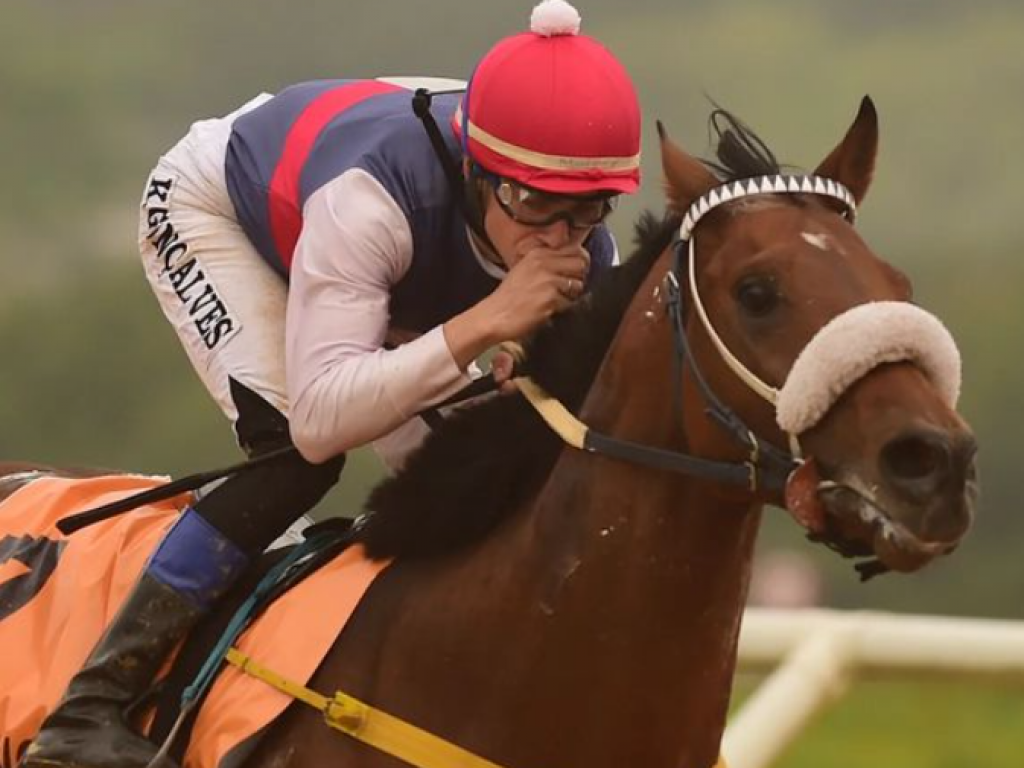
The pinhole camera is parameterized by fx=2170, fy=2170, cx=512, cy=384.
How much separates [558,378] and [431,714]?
51cm

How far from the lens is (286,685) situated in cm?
314

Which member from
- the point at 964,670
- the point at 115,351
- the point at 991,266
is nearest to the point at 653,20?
the point at 991,266

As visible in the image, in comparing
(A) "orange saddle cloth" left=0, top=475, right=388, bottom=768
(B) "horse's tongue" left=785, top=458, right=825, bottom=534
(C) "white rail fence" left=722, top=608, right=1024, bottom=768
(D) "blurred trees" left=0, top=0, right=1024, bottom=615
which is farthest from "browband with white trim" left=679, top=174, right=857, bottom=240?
(D) "blurred trees" left=0, top=0, right=1024, bottom=615

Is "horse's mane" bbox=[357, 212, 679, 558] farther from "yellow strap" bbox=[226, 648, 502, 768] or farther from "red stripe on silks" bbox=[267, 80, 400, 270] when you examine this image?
"red stripe on silks" bbox=[267, 80, 400, 270]

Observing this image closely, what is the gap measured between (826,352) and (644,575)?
1.66 feet

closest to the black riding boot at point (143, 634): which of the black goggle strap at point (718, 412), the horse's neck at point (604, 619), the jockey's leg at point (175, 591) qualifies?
the jockey's leg at point (175, 591)

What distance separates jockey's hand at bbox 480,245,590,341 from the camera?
10.0 ft

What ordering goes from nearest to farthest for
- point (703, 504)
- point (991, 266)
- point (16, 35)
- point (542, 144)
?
point (703, 504)
point (542, 144)
point (991, 266)
point (16, 35)

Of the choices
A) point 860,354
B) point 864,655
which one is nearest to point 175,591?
point 860,354

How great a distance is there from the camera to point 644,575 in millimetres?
2910

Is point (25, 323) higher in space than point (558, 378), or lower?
lower

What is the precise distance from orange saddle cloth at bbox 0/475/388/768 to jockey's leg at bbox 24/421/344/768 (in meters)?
0.10

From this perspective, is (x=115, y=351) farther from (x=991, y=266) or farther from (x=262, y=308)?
(x=262, y=308)

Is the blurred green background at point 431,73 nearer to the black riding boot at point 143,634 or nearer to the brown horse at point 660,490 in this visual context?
the black riding boot at point 143,634
